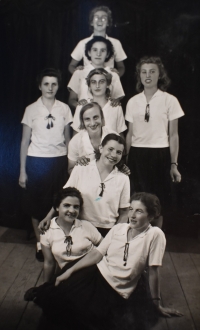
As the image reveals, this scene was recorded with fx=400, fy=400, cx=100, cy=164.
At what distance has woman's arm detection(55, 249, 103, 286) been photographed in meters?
2.06

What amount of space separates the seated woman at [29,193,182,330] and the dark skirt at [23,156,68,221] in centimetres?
46

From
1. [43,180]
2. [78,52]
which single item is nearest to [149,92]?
[78,52]

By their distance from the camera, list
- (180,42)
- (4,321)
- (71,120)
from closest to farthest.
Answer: (4,321), (180,42), (71,120)

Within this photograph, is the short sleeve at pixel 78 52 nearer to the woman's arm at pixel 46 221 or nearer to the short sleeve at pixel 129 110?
the short sleeve at pixel 129 110

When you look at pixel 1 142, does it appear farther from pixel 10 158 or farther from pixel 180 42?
pixel 180 42

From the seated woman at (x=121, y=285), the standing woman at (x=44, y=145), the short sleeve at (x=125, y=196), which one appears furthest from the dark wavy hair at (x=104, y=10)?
the seated woman at (x=121, y=285)

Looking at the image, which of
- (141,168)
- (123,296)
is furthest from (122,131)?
(123,296)

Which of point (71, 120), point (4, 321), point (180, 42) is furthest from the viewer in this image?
point (71, 120)

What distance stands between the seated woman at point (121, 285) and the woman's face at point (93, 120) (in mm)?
424

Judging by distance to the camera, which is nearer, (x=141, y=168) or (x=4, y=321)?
(x=4, y=321)

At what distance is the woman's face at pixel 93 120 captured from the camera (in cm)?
213

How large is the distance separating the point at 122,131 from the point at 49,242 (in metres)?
0.73

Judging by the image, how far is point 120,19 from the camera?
6.93ft

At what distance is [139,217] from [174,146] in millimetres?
476
